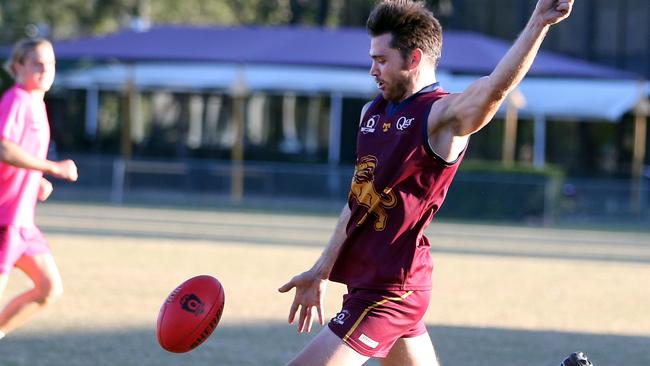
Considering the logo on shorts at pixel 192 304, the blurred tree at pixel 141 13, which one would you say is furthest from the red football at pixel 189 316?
the blurred tree at pixel 141 13

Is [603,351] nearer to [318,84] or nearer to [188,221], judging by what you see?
[188,221]

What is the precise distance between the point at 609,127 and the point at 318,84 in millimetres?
10689

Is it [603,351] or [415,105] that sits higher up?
[415,105]

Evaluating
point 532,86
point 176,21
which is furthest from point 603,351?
point 176,21

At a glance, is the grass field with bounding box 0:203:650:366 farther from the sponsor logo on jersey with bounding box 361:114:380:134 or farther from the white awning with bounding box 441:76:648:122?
the white awning with bounding box 441:76:648:122

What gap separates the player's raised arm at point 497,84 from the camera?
4.86m

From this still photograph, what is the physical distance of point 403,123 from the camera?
214 inches

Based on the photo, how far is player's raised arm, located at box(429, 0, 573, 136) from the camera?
15.9 ft

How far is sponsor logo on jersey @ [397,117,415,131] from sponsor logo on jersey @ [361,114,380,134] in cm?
15

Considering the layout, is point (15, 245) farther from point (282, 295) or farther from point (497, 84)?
point (282, 295)

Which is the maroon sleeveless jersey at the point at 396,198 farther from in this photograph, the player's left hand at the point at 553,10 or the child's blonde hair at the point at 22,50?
the child's blonde hair at the point at 22,50

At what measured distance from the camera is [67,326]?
10273 mm

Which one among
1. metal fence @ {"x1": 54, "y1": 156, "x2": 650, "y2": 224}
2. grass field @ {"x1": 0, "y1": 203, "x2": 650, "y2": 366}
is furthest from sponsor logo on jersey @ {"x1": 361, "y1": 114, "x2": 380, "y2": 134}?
metal fence @ {"x1": 54, "y1": 156, "x2": 650, "y2": 224}

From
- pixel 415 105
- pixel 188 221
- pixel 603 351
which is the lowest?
pixel 188 221
